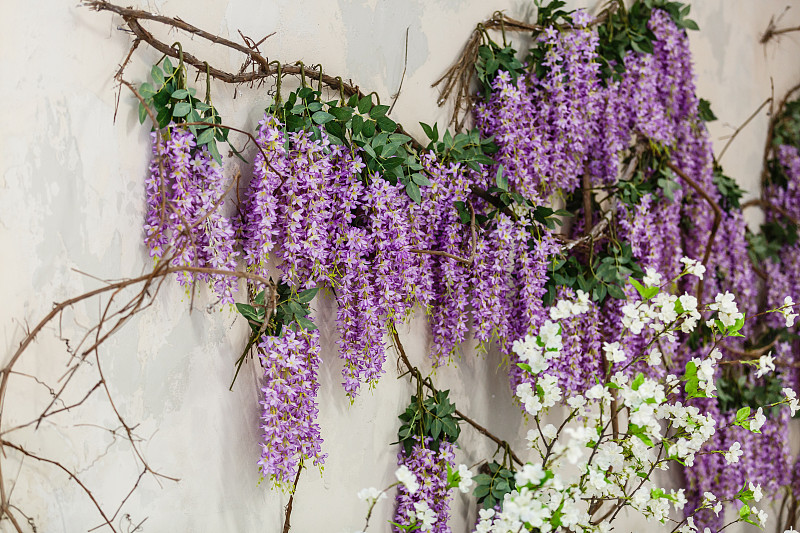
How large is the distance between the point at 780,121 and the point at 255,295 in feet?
7.68

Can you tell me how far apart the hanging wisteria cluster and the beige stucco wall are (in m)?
0.07

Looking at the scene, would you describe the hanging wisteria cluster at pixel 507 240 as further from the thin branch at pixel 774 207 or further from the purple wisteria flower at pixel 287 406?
the thin branch at pixel 774 207

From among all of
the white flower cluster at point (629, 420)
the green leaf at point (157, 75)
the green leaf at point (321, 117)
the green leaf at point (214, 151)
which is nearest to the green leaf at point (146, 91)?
the green leaf at point (157, 75)

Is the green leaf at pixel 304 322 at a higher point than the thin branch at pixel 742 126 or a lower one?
lower

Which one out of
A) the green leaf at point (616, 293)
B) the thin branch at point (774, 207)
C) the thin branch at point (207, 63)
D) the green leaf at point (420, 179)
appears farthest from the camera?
the thin branch at point (774, 207)

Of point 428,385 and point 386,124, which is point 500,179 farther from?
point 428,385

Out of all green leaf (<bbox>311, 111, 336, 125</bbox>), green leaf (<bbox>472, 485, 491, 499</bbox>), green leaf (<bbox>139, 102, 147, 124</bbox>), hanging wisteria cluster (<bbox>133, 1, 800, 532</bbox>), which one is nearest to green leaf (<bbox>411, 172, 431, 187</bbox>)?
hanging wisteria cluster (<bbox>133, 1, 800, 532</bbox>)

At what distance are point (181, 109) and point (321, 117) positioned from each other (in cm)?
27

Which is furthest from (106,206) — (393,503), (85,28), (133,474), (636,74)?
(636,74)

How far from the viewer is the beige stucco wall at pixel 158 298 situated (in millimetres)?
1106

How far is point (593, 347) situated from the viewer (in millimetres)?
1798

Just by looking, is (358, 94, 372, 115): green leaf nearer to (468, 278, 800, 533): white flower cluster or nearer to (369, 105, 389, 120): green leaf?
(369, 105, 389, 120): green leaf

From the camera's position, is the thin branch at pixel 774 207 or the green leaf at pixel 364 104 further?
the thin branch at pixel 774 207

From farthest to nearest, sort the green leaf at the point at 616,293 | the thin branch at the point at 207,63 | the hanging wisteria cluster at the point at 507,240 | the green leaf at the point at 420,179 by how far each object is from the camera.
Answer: the green leaf at the point at 616,293, the green leaf at the point at 420,179, the hanging wisteria cluster at the point at 507,240, the thin branch at the point at 207,63
